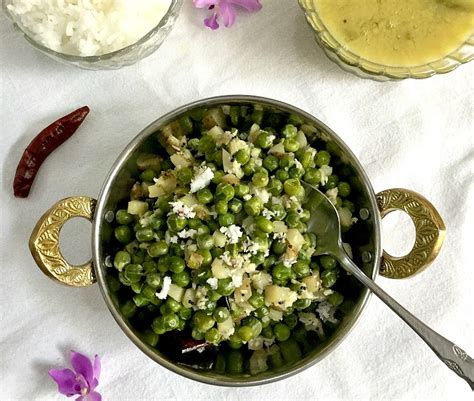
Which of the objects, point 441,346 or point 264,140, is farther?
point 264,140

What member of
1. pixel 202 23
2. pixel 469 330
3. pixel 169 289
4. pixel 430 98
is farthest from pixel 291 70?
pixel 469 330

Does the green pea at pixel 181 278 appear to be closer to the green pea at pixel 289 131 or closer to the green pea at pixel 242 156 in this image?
the green pea at pixel 242 156

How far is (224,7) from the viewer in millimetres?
2311

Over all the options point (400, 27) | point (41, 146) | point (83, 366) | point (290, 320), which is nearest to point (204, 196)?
point (290, 320)

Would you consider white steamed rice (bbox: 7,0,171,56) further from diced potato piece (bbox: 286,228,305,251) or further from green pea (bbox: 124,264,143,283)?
diced potato piece (bbox: 286,228,305,251)

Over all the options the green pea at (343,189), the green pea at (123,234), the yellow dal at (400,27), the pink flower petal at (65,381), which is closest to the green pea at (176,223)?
the green pea at (123,234)

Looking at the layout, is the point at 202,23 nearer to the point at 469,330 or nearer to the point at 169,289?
the point at 169,289

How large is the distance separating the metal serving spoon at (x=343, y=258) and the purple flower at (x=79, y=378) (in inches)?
33.7

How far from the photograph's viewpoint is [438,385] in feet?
7.73

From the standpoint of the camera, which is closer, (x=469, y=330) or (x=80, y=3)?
(x=80, y=3)

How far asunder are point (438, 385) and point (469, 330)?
22cm

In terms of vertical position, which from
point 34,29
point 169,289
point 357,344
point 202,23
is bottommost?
point 357,344

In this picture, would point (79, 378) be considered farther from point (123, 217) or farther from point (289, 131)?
point (289, 131)

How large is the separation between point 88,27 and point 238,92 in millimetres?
557
